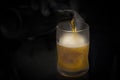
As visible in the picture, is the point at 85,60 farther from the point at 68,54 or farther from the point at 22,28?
the point at 22,28

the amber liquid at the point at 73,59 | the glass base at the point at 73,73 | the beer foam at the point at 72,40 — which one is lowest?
the glass base at the point at 73,73

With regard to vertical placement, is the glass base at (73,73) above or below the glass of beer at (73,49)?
below

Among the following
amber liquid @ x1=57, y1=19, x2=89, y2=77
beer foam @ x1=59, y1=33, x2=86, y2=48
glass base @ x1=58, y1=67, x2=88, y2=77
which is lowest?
glass base @ x1=58, y1=67, x2=88, y2=77

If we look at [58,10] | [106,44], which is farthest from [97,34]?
[58,10]

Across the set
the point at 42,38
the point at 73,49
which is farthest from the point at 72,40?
the point at 42,38

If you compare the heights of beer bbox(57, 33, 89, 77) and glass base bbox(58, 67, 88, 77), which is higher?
beer bbox(57, 33, 89, 77)
